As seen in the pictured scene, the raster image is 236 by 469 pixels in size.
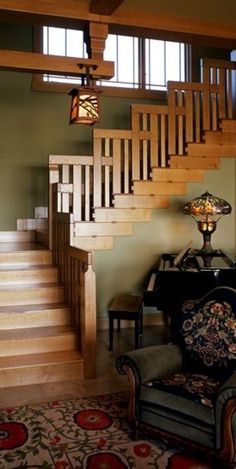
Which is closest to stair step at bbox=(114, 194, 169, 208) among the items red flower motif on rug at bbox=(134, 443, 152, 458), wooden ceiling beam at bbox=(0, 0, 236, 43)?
Result: wooden ceiling beam at bbox=(0, 0, 236, 43)

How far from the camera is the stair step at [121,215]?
4.96 metres

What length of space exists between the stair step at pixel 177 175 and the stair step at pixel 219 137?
15.0 inches

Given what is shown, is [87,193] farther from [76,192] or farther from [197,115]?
[197,115]

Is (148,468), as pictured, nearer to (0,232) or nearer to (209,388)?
(209,388)

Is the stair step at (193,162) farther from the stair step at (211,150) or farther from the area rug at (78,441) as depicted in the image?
the area rug at (78,441)

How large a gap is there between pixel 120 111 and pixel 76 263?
3.27 meters

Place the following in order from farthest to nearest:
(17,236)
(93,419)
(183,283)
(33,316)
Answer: (17,236) → (33,316) → (183,283) → (93,419)

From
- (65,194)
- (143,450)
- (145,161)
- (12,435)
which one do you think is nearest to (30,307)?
(65,194)

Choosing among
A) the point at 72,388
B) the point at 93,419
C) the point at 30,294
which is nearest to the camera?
the point at 93,419

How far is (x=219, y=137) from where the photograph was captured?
5.32 metres

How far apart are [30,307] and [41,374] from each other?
86cm

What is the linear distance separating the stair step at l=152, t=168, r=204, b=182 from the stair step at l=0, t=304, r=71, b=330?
5.91 feet

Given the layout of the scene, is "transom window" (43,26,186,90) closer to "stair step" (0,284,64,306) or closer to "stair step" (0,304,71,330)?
"stair step" (0,284,64,306)

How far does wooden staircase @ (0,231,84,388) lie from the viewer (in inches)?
151
